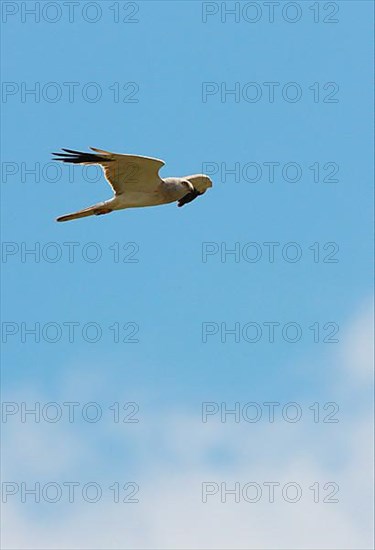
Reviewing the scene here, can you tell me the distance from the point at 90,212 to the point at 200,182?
2.78 m

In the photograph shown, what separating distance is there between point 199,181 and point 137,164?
2545 mm

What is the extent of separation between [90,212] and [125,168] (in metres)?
1.43

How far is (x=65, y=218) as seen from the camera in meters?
46.9

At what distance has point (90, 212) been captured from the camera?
47.6 metres

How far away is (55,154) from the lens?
1800 inches

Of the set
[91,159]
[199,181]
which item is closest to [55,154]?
[91,159]

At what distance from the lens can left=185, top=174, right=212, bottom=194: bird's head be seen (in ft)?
159

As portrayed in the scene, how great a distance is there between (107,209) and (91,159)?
2.06 m

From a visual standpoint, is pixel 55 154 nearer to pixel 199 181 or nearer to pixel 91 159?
pixel 91 159

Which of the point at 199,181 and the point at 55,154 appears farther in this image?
the point at 199,181

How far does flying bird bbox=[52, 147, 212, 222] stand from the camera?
153 ft

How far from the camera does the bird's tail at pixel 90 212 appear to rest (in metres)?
46.9

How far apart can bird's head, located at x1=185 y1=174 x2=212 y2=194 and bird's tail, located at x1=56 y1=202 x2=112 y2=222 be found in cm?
209

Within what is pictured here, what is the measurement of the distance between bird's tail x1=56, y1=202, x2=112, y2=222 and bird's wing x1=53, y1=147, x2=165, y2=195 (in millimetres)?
433
